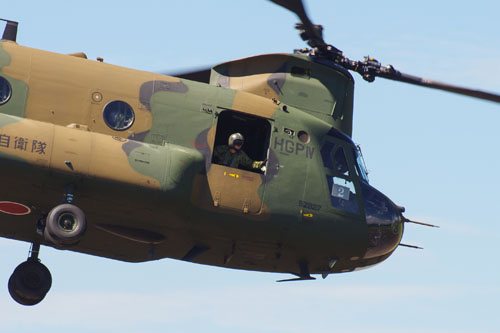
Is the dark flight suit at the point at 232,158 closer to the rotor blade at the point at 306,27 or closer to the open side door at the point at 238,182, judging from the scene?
the open side door at the point at 238,182

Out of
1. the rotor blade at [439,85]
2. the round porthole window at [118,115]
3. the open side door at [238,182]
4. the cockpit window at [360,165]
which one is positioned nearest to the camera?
the round porthole window at [118,115]

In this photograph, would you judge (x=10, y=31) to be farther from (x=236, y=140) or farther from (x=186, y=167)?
(x=236, y=140)

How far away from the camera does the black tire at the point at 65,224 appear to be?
17047 mm

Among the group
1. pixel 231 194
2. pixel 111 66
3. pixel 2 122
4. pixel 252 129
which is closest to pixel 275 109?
pixel 252 129

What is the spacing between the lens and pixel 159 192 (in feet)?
A: 57.8

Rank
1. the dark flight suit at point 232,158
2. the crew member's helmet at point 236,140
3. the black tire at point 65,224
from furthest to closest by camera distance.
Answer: the dark flight suit at point 232,158, the crew member's helmet at point 236,140, the black tire at point 65,224

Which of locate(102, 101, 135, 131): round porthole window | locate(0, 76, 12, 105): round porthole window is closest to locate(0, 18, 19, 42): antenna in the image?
locate(0, 76, 12, 105): round porthole window

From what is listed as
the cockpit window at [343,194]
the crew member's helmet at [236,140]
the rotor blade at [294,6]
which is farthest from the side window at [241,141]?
the rotor blade at [294,6]

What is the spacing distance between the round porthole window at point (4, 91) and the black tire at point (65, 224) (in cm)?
216

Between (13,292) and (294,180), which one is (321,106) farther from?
(13,292)

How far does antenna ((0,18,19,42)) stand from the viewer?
18641 mm

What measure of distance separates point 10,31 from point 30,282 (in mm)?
4942

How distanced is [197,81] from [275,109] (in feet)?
7.40

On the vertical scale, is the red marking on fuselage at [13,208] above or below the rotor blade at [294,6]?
below
